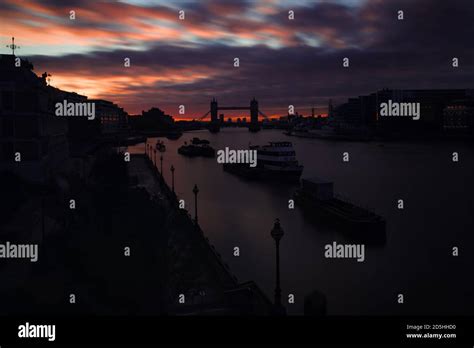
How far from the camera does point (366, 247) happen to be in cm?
1043

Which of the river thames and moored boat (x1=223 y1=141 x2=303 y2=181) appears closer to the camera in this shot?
the river thames

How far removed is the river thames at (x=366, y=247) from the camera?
760 centimetres

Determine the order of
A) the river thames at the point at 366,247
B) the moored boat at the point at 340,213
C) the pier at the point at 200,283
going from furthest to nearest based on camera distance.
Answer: the moored boat at the point at 340,213
the river thames at the point at 366,247
the pier at the point at 200,283

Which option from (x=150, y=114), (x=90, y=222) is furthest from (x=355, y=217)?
(x=150, y=114)

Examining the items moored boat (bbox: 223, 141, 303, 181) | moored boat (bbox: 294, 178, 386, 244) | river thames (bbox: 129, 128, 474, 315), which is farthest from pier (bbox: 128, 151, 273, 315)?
moored boat (bbox: 223, 141, 303, 181)

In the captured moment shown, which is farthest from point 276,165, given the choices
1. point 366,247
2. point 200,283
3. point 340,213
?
point 200,283

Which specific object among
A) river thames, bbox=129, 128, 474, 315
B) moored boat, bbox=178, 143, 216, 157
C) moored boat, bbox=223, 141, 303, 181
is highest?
moored boat, bbox=178, 143, 216, 157

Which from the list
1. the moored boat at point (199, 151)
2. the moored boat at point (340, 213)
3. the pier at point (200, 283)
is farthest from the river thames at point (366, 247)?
the moored boat at point (199, 151)

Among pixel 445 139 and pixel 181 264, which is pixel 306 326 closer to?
pixel 181 264

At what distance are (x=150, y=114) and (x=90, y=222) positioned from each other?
251 feet

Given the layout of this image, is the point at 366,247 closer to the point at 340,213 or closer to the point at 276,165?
the point at 340,213

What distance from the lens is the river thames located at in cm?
760

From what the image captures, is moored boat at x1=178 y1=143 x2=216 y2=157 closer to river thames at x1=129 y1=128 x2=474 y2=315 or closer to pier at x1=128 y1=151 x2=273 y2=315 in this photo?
river thames at x1=129 y1=128 x2=474 y2=315

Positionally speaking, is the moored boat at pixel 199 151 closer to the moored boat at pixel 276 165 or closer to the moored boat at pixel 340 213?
the moored boat at pixel 276 165
